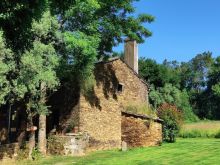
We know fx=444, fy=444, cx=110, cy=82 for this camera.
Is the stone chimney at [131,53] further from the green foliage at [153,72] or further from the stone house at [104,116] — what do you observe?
the green foliage at [153,72]

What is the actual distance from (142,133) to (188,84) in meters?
72.5

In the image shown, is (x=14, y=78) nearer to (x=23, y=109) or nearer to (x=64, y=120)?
(x=64, y=120)

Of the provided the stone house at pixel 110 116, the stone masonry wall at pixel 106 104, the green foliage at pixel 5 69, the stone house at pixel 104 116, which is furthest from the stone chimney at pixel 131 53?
the green foliage at pixel 5 69

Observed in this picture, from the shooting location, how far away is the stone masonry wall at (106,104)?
1202 inches

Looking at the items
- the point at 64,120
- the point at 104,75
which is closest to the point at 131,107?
the point at 104,75

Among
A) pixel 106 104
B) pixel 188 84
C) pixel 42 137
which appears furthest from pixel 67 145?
pixel 188 84

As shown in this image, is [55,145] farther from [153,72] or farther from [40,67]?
[153,72]

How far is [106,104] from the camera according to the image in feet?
107

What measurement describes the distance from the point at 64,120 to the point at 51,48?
7085 millimetres

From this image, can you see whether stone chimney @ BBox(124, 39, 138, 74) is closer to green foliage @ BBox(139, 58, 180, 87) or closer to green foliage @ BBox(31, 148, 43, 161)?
green foliage @ BBox(31, 148, 43, 161)

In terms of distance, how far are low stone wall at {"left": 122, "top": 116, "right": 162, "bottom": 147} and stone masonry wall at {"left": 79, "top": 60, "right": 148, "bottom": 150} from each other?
118cm

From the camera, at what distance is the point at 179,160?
2211cm

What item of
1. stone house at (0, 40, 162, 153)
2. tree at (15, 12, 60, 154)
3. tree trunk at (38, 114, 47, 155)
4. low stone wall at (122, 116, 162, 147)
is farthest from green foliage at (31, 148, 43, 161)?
low stone wall at (122, 116, 162, 147)

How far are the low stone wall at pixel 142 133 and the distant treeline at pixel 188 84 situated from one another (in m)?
33.7
